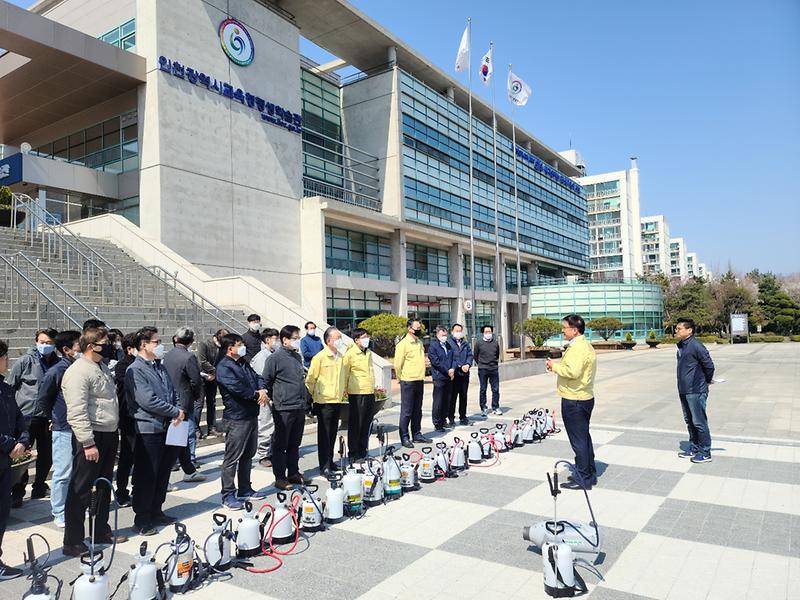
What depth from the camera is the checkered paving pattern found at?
13.5 feet

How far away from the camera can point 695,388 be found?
786 centimetres

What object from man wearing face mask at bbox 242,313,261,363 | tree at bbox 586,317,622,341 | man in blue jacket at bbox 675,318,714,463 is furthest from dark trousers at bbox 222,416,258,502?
tree at bbox 586,317,622,341

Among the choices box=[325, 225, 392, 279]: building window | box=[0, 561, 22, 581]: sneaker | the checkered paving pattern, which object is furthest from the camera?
box=[325, 225, 392, 279]: building window

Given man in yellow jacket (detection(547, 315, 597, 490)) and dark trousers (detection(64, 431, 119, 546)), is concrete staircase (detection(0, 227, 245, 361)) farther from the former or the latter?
man in yellow jacket (detection(547, 315, 597, 490))

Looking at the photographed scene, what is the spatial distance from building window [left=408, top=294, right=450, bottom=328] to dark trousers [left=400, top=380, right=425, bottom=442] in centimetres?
2800

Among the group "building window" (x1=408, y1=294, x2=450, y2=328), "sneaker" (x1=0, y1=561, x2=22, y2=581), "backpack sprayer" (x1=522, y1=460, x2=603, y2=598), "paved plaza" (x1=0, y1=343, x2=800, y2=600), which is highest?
"building window" (x1=408, y1=294, x2=450, y2=328)

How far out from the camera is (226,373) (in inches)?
241

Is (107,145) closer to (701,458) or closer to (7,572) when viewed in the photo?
(7,572)

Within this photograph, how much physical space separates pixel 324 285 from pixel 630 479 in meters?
22.1

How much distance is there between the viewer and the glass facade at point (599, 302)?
5369 centimetres

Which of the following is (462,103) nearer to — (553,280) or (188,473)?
(553,280)

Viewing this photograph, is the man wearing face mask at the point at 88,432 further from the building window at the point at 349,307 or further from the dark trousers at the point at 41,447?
the building window at the point at 349,307

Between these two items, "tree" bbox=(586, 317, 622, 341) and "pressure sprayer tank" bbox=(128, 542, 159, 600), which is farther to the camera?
"tree" bbox=(586, 317, 622, 341)

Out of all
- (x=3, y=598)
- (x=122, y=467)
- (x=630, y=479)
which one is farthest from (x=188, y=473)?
(x=630, y=479)
